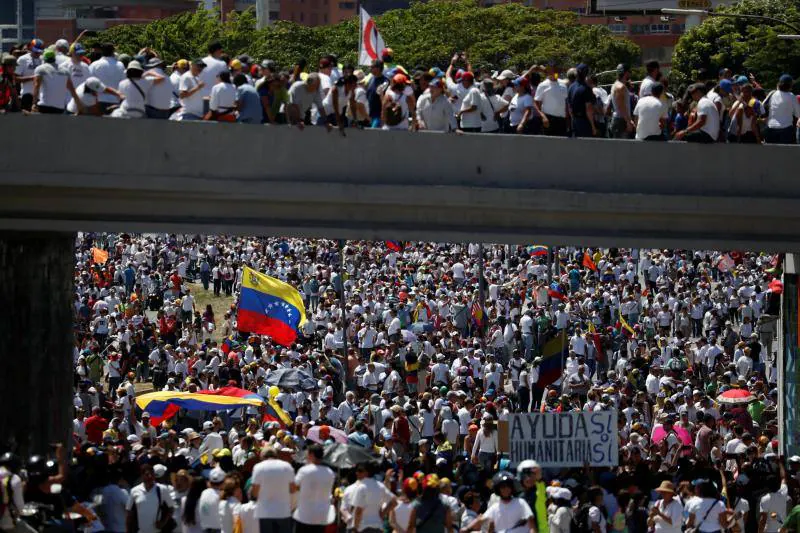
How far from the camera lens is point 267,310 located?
3081 centimetres

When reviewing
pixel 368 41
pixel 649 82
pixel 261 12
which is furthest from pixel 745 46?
pixel 261 12

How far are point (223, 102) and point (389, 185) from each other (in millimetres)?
2156

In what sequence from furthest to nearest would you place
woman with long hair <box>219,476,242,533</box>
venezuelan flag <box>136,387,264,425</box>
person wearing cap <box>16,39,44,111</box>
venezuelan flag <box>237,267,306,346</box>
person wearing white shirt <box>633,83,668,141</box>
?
venezuelan flag <box>237,267,306,346</box>
venezuelan flag <box>136,387,264,425</box>
person wearing white shirt <box>633,83,668,141</box>
person wearing cap <box>16,39,44,111</box>
woman with long hair <box>219,476,242,533</box>

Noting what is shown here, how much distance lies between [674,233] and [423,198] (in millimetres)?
3177

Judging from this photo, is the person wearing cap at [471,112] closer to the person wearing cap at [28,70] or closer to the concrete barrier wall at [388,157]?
the concrete barrier wall at [388,157]

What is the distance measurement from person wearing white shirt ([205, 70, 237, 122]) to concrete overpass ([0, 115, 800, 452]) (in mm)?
434

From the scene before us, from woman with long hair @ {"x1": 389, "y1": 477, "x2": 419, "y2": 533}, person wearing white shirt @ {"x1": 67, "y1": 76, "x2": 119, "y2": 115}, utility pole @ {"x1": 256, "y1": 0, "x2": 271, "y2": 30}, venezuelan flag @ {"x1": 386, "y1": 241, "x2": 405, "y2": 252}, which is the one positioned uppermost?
utility pole @ {"x1": 256, "y1": 0, "x2": 271, "y2": 30}

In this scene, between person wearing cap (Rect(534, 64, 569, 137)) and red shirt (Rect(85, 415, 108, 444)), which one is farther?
red shirt (Rect(85, 415, 108, 444))

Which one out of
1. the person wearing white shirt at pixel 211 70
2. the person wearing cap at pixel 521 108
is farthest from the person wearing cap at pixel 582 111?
the person wearing white shirt at pixel 211 70

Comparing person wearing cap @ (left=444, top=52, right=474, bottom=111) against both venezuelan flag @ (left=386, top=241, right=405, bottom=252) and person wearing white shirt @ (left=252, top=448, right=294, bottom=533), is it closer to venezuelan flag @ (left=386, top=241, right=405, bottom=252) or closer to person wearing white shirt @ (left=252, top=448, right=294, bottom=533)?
person wearing white shirt @ (left=252, top=448, right=294, bottom=533)

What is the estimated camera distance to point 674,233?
20.8 meters

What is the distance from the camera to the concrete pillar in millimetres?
22234

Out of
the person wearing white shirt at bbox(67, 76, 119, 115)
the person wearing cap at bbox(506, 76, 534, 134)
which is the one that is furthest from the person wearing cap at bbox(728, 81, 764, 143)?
the person wearing white shirt at bbox(67, 76, 119, 115)

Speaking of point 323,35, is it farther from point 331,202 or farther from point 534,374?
point 331,202
